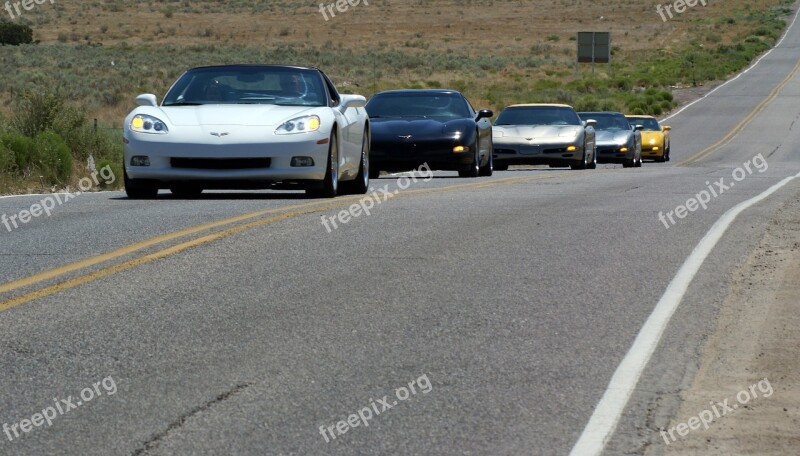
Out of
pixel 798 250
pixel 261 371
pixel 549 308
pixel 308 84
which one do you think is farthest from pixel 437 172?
pixel 261 371

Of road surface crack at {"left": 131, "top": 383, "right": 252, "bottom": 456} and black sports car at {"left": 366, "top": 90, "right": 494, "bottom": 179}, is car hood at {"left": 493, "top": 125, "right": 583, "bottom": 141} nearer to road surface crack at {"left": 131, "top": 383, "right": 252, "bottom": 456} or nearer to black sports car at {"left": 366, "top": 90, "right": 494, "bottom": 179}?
black sports car at {"left": 366, "top": 90, "right": 494, "bottom": 179}

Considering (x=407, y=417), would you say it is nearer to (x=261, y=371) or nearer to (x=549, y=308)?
(x=261, y=371)

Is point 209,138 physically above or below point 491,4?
above

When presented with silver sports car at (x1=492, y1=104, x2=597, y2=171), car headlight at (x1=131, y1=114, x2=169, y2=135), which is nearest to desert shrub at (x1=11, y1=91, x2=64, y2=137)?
silver sports car at (x1=492, y1=104, x2=597, y2=171)

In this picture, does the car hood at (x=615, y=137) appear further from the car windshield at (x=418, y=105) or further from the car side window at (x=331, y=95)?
the car side window at (x=331, y=95)

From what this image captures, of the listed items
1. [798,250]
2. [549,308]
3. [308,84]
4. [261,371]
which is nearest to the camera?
[261,371]

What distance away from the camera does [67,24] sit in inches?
4796

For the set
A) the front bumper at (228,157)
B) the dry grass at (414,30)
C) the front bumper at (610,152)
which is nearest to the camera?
the front bumper at (228,157)

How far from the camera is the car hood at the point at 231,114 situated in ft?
46.0

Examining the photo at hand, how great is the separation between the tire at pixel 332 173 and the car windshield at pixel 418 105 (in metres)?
6.95

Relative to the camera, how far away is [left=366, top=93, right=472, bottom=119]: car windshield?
21688mm

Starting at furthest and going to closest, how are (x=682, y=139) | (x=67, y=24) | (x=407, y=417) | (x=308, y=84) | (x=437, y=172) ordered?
1. (x=67, y=24)
2. (x=682, y=139)
3. (x=437, y=172)
4. (x=308, y=84)
5. (x=407, y=417)

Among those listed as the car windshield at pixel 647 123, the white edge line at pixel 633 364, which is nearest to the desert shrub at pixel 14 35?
the car windshield at pixel 647 123

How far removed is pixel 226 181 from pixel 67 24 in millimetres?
112401
